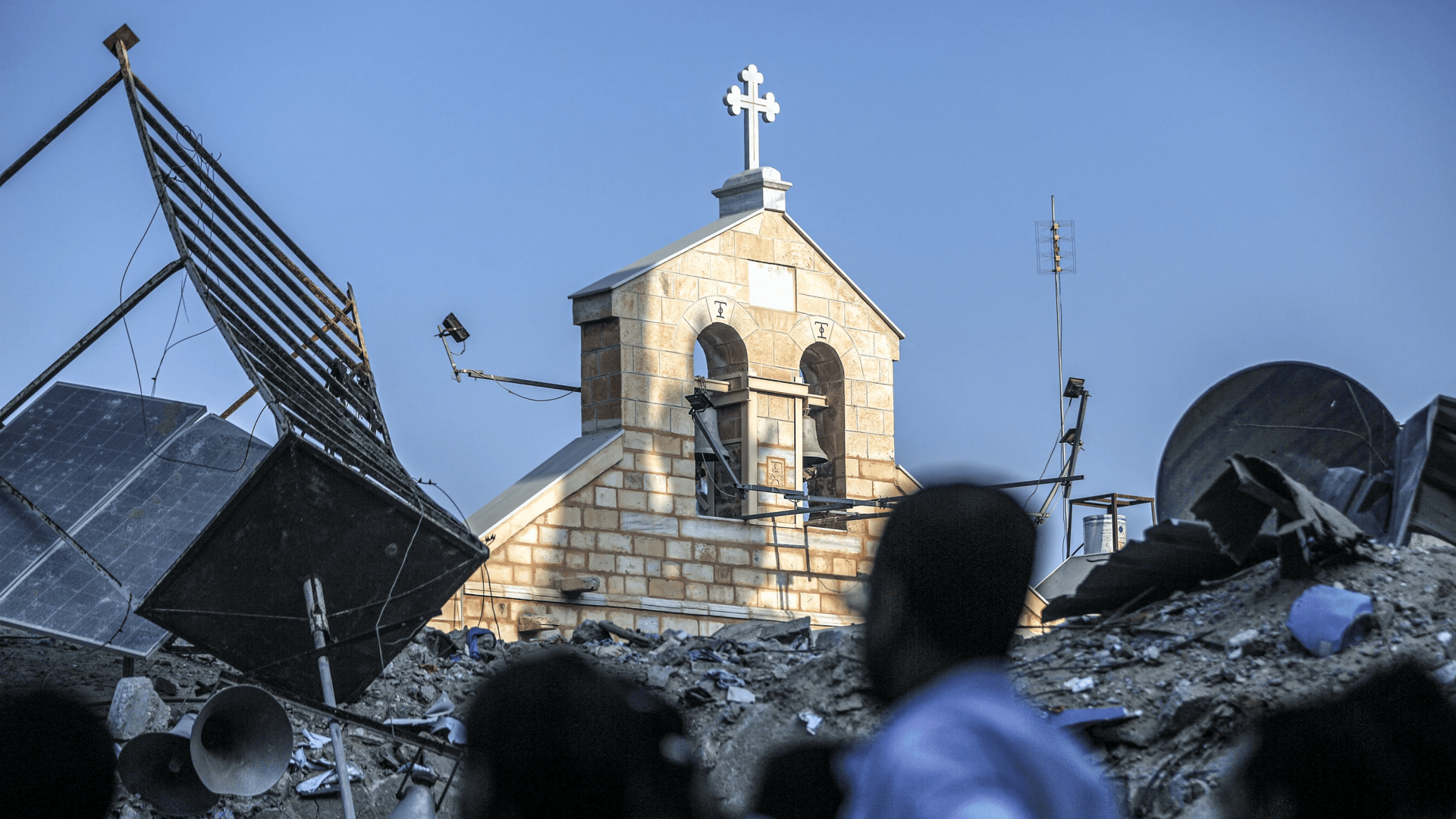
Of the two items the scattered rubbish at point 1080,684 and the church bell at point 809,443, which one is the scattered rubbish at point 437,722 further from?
the church bell at point 809,443

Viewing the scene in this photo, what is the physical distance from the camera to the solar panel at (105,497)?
8047mm

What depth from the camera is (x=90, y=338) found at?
887cm

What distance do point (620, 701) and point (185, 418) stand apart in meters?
8.20

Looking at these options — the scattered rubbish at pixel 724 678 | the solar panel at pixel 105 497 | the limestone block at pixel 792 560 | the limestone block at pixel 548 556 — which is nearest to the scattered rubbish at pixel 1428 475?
the scattered rubbish at pixel 724 678

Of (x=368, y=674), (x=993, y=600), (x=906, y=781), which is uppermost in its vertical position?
(x=993, y=600)

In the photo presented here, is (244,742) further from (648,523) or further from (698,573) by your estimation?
(698,573)

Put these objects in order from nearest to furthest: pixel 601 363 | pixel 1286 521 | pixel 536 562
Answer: pixel 1286 521 → pixel 536 562 → pixel 601 363

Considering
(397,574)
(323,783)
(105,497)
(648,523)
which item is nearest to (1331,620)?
(397,574)

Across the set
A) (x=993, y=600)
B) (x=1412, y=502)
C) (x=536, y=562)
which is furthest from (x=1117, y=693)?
(x=536, y=562)

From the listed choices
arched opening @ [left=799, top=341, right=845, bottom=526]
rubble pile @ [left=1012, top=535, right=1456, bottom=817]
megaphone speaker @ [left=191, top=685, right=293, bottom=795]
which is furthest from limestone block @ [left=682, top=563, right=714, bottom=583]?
megaphone speaker @ [left=191, top=685, right=293, bottom=795]

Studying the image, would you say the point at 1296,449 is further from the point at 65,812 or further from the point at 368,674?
the point at 65,812

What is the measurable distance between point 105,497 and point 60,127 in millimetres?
2555

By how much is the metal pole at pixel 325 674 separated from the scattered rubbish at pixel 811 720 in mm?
2965

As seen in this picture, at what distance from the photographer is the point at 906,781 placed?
6.14ft
